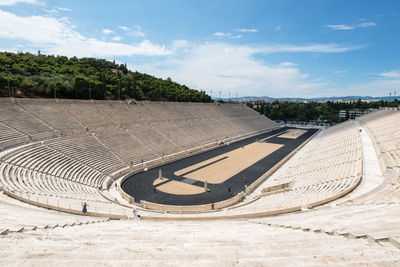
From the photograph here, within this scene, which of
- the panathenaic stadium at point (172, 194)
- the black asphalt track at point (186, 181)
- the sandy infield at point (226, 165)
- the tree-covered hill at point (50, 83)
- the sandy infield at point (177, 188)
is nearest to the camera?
the panathenaic stadium at point (172, 194)

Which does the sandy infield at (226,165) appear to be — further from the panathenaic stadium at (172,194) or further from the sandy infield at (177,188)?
the sandy infield at (177,188)

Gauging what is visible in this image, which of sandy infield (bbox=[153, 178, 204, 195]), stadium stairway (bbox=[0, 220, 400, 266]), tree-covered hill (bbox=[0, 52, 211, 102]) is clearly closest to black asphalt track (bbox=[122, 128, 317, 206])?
sandy infield (bbox=[153, 178, 204, 195])

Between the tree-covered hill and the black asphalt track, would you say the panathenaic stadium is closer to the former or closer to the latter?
the black asphalt track

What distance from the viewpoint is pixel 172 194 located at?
1984 centimetres

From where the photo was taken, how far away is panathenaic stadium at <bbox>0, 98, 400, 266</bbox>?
469 cm

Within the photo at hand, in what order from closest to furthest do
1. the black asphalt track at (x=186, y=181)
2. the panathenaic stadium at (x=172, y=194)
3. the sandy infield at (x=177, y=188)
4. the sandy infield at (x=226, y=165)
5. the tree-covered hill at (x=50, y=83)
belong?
the panathenaic stadium at (x=172, y=194), the black asphalt track at (x=186, y=181), the sandy infield at (x=177, y=188), the sandy infield at (x=226, y=165), the tree-covered hill at (x=50, y=83)

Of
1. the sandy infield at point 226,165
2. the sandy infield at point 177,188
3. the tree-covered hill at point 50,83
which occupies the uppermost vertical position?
the tree-covered hill at point 50,83

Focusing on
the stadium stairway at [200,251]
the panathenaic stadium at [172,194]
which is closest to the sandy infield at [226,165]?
the panathenaic stadium at [172,194]

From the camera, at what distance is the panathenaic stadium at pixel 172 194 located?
4.69 meters

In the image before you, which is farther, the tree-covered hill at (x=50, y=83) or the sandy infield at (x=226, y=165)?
the tree-covered hill at (x=50, y=83)

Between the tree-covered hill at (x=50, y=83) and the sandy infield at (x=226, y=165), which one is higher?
the tree-covered hill at (x=50, y=83)

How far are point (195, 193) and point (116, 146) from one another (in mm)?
14108

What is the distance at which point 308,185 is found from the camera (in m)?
18.5

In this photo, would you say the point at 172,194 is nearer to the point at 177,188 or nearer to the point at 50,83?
the point at 177,188
